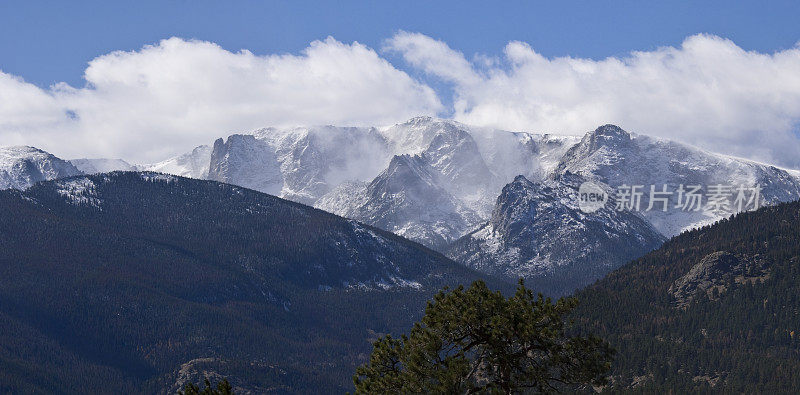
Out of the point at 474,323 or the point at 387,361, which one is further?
the point at 387,361

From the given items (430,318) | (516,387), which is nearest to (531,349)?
(516,387)

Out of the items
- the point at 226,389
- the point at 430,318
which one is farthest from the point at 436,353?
the point at 226,389

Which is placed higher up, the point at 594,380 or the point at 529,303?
the point at 529,303

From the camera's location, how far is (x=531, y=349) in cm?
8231

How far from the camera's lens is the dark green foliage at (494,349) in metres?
81.6

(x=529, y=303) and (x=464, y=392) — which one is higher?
(x=529, y=303)

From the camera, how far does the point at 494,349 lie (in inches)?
3241

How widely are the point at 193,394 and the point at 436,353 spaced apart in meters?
19.7

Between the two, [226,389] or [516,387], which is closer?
[516,387]

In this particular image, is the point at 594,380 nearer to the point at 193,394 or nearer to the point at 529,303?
the point at 529,303

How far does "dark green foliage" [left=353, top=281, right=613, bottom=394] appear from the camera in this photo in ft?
Result: 268

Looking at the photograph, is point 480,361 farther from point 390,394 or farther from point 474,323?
point 390,394

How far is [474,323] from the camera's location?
271 feet

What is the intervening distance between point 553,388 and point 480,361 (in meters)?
5.93
